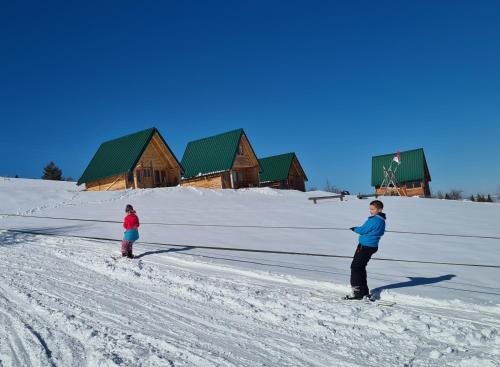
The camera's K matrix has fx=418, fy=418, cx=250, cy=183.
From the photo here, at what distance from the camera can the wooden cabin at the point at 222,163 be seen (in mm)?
31734

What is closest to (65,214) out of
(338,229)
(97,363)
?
(338,229)

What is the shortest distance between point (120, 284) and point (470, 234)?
40.6 ft

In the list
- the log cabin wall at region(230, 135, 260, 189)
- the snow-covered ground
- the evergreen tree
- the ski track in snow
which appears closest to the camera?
the ski track in snow

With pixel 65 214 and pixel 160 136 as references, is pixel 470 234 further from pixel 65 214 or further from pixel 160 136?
pixel 160 136

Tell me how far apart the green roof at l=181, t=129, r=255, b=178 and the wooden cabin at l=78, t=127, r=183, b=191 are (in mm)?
2063

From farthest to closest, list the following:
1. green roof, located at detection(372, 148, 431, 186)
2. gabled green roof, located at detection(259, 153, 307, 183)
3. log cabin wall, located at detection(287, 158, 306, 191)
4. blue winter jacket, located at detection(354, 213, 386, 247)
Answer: log cabin wall, located at detection(287, 158, 306, 191) < gabled green roof, located at detection(259, 153, 307, 183) < green roof, located at detection(372, 148, 431, 186) < blue winter jacket, located at detection(354, 213, 386, 247)

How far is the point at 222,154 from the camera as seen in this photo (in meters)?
32.4

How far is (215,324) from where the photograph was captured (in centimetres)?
520

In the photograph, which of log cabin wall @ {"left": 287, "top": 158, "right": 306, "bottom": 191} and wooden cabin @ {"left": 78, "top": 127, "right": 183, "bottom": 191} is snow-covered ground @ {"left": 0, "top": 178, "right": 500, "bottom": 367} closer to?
wooden cabin @ {"left": 78, "top": 127, "right": 183, "bottom": 191}

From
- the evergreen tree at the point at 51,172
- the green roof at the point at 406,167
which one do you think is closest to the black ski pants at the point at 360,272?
the green roof at the point at 406,167

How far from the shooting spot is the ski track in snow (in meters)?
4.16

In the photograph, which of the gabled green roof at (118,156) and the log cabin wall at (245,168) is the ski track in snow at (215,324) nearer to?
the gabled green roof at (118,156)

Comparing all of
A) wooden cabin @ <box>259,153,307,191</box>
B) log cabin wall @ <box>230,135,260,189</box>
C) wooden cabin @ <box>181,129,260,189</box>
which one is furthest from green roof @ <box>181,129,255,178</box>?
wooden cabin @ <box>259,153,307,191</box>

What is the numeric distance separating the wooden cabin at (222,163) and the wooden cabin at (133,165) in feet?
Answer: 6.79
